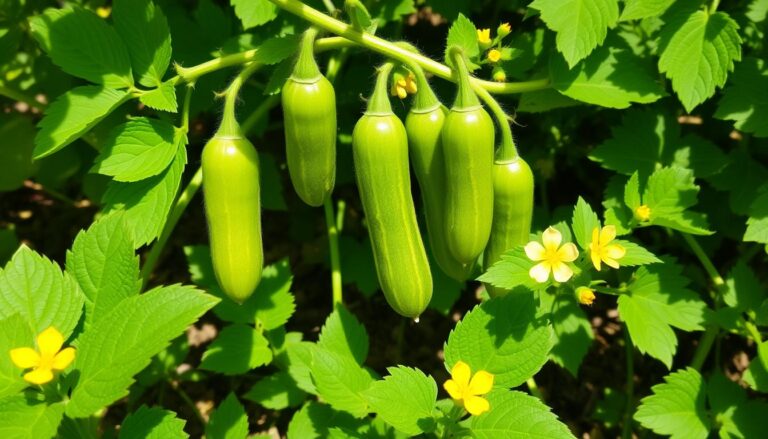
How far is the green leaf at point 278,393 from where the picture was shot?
9.77ft

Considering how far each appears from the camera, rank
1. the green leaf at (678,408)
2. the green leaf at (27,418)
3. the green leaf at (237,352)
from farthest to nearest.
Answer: the green leaf at (237,352), the green leaf at (678,408), the green leaf at (27,418)

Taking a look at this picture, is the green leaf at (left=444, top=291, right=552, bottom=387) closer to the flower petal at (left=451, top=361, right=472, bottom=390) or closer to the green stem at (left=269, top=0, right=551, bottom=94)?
the flower petal at (left=451, top=361, right=472, bottom=390)

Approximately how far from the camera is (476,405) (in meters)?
2.08

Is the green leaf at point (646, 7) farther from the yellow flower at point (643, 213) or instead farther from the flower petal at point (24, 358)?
the flower petal at point (24, 358)

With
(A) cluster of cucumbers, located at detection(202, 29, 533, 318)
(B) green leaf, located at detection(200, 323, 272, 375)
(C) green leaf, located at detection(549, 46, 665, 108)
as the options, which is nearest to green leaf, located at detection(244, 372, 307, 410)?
(B) green leaf, located at detection(200, 323, 272, 375)

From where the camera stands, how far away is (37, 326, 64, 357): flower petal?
1833 mm

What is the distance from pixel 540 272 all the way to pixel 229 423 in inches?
52.1

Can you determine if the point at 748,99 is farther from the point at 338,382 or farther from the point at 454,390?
the point at 338,382

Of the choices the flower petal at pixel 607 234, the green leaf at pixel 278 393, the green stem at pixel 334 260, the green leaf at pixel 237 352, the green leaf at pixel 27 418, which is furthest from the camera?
the green stem at pixel 334 260

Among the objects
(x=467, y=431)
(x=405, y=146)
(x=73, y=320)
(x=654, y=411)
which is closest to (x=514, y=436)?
(x=467, y=431)

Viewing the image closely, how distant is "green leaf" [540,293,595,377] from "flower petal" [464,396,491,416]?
0.89 metres

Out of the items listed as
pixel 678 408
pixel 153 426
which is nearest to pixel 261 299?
pixel 153 426

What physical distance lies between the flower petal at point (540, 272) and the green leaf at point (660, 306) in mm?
481

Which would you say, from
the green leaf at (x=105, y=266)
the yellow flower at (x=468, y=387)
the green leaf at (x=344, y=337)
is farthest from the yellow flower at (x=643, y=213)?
the green leaf at (x=105, y=266)
